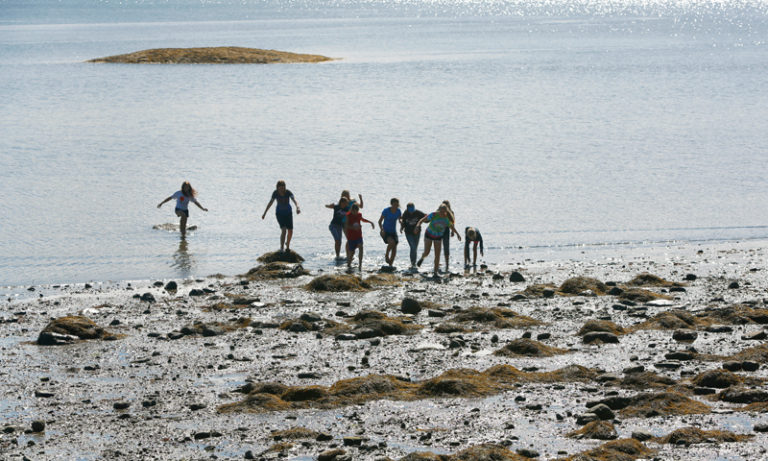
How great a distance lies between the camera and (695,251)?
24.9 m

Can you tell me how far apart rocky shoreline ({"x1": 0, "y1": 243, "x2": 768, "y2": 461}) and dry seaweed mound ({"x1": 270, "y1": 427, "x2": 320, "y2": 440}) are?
0.05m

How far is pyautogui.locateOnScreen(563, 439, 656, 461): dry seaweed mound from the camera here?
10273 millimetres

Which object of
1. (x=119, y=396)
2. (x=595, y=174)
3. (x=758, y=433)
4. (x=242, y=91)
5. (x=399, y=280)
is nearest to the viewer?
(x=758, y=433)

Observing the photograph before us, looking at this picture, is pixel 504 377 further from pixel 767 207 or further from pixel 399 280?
pixel 767 207

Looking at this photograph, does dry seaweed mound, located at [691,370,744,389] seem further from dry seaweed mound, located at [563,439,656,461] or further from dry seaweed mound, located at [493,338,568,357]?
dry seaweed mound, located at [493,338,568,357]

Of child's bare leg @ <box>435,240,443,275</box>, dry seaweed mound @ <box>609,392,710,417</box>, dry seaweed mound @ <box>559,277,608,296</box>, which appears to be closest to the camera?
dry seaweed mound @ <box>609,392,710,417</box>

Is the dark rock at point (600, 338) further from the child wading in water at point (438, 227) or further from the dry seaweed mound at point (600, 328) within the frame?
the child wading in water at point (438, 227)

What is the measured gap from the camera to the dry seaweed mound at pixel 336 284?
20.0 meters

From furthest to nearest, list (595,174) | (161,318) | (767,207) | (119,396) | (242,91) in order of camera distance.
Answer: (242,91), (595,174), (767,207), (161,318), (119,396)

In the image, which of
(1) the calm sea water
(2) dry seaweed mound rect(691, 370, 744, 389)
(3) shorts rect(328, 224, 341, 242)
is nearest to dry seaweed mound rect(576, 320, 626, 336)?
(2) dry seaweed mound rect(691, 370, 744, 389)

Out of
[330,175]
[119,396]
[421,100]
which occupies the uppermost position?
[421,100]

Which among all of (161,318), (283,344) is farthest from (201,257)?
(283,344)

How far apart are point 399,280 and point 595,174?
58.7ft

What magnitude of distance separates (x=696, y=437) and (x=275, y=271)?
12830 millimetres
